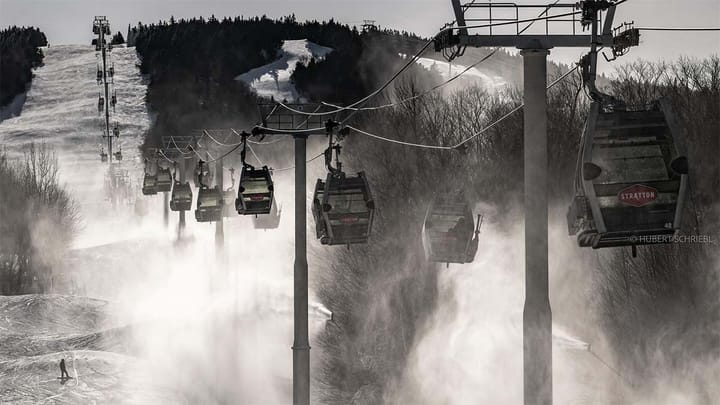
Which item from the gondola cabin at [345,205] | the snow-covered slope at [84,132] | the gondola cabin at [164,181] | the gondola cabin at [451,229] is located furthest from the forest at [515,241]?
the snow-covered slope at [84,132]

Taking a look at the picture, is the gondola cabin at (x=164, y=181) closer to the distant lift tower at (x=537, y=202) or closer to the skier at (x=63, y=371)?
the skier at (x=63, y=371)

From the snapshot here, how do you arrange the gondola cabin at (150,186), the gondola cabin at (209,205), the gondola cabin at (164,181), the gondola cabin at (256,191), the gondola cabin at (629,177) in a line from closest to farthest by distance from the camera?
1. the gondola cabin at (629,177)
2. the gondola cabin at (256,191)
3. the gondola cabin at (209,205)
4. the gondola cabin at (164,181)
5. the gondola cabin at (150,186)

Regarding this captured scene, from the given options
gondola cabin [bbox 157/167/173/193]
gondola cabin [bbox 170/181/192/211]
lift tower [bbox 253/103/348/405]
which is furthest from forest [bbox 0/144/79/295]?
lift tower [bbox 253/103/348/405]

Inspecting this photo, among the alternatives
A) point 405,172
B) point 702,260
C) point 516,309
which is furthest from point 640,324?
point 405,172

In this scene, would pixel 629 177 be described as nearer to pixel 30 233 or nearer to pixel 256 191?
pixel 256 191

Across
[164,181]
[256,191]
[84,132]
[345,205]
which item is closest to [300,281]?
[345,205]

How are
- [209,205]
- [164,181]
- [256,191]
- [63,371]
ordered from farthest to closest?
[164,181] → [209,205] → [63,371] → [256,191]
